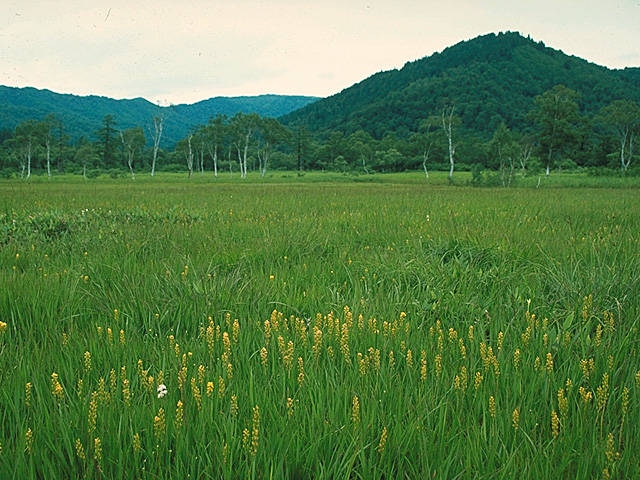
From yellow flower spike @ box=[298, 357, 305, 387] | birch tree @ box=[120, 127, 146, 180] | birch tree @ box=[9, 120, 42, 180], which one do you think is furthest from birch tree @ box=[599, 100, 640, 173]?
birch tree @ box=[9, 120, 42, 180]

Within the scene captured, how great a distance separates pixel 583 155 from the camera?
79.5m

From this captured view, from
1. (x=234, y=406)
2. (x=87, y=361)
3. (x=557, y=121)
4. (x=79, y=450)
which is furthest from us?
(x=557, y=121)

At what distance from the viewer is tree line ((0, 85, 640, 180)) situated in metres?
62.9

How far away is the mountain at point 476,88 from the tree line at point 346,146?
52.0 feet

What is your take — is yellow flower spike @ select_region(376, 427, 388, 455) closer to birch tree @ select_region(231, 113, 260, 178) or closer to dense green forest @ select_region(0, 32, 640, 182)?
dense green forest @ select_region(0, 32, 640, 182)

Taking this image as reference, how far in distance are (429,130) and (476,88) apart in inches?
1665

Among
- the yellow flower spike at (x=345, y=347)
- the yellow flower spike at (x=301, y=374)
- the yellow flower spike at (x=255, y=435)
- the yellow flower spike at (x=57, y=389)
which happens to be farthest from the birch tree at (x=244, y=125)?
the yellow flower spike at (x=255, y=435)

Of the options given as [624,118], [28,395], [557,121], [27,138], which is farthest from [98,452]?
[27,138]

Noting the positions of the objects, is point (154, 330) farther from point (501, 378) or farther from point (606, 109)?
point (606, 109)

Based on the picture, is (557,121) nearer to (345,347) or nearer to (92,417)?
(345,347)

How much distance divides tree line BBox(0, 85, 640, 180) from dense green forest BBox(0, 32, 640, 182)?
25 cm

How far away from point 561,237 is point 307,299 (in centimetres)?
427

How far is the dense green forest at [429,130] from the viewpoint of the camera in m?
63.2

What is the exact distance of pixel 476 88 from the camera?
14200cm
